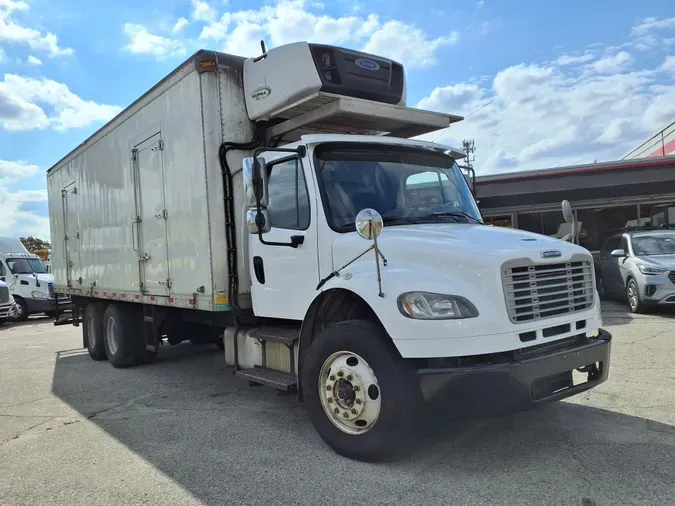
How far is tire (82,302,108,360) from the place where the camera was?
9.17 m

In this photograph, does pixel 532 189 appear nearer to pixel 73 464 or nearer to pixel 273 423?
pixel 273 423

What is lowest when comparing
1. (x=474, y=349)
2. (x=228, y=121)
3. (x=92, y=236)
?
(x=474, y=349)

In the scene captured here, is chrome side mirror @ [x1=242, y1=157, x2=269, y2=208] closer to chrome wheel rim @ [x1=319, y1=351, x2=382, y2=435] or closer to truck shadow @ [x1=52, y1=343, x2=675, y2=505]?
chrome wheel rim @ [x1=319, y1=351, x2=382, y2=435]

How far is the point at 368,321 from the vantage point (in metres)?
4.04

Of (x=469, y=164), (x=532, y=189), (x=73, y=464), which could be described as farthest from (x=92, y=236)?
(x=532, y=189)

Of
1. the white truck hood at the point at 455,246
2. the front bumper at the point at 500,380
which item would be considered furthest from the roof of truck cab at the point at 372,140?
the front bumper at the point at 500,380

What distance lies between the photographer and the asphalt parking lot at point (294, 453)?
350 cm

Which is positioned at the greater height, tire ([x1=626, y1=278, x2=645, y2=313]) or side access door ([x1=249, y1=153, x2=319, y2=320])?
side access door ([x1=249, y1=153, x2=319, y2=320])

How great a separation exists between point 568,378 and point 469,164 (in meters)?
2.55

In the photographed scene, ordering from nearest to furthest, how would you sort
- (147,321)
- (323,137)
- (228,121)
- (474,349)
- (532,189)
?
1. (474,349)
2. (323,137)
3. (228,121)
4. (147,321)
5. (532,189)

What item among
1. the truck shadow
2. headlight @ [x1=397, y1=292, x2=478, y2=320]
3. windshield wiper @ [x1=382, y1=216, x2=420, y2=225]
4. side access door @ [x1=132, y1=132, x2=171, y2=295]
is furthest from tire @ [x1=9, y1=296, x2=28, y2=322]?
headlight @ [x1=397, y1=292, x2=478, y2=320]

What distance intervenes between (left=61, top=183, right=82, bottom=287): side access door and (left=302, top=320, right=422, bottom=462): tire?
22.7ft

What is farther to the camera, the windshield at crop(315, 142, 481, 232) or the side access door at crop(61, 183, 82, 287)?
the side access door at crop(61, 183, 82, 287)

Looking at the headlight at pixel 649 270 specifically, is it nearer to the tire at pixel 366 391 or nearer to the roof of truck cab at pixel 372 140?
the roof of truck cab at pixel 372 140
